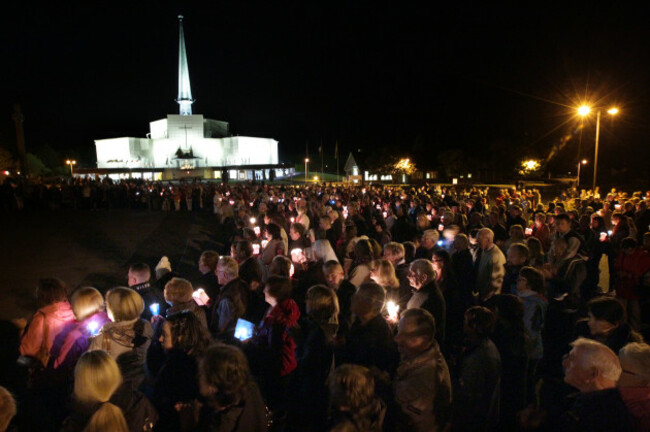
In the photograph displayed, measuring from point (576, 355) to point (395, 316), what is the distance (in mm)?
1903

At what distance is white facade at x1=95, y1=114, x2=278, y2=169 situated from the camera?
252 ft

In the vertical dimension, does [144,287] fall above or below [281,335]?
above

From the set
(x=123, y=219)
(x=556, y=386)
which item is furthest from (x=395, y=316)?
(x=123, y=219)

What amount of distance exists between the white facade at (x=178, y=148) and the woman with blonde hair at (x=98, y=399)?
250ft

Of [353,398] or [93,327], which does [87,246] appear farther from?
[353,398]

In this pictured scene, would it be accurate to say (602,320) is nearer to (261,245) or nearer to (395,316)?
(395,316)

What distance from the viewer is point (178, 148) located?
78250 millimetres

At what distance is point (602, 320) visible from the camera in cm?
331

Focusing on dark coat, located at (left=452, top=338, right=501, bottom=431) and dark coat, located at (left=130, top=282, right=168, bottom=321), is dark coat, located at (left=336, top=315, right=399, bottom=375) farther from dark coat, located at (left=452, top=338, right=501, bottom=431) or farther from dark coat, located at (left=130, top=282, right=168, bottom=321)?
dark coat, located at (left=130, top=282, right=168, bottom=321)

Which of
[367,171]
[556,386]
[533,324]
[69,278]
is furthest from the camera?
[367,171]

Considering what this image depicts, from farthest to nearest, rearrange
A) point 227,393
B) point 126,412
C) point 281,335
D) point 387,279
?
point 387,279 < point 281,335 < point 126,412 < point 227,393

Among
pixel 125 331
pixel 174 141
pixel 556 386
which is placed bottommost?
pixel 556 386

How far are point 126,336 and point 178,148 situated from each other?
81.1 m

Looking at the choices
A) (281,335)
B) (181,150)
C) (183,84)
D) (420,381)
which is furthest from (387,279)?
(183,84)
